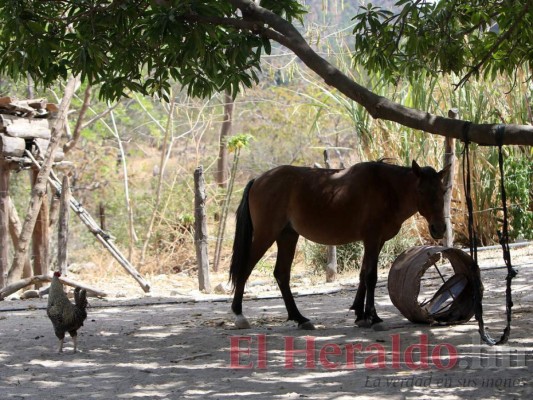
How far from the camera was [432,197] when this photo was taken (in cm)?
704

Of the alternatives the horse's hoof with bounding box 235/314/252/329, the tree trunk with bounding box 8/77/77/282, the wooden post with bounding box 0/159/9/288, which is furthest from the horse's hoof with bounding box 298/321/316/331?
the wooden post with bounding box 0/159/9/288

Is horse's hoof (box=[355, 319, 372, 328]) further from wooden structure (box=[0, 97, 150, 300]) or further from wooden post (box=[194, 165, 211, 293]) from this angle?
wooden structure (box=[0, 97, 150, 300])

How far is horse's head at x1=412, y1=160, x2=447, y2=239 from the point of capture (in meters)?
7.03

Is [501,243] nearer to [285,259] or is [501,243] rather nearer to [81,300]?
[285,259]

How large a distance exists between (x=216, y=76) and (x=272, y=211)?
1.61 metres

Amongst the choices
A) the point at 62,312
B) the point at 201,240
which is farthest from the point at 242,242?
the point at 201,240

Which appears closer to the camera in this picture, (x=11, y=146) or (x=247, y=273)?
(x=247, y=273)

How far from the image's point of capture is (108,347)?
6.71 metres

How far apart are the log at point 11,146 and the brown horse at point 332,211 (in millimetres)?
4676

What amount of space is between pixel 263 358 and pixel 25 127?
260 inches

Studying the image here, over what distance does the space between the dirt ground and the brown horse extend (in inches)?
17.4

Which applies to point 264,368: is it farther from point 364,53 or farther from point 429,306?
point 364,53

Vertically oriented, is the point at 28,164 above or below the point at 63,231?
above

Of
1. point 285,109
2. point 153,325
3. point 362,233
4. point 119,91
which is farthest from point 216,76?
point 285,109
